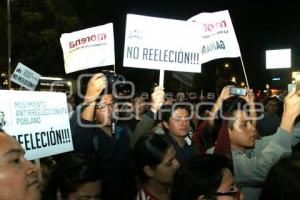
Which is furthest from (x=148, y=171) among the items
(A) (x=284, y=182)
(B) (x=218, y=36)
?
(B) (x=218, y=36)

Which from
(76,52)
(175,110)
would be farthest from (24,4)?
(175,110)

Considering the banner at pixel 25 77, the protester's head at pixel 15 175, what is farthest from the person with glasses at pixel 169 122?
the protester's head at pixel 15 175

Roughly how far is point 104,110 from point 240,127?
4.66 feet

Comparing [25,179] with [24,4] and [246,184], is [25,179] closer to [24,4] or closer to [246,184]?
[246,184]

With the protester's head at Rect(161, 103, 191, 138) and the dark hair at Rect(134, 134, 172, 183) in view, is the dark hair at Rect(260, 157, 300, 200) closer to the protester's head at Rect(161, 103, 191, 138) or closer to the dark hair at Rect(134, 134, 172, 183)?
the dark hair at Rect(134, 134, 172, 183)

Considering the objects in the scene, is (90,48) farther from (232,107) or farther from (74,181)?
(74,181)

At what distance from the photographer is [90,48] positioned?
643cm

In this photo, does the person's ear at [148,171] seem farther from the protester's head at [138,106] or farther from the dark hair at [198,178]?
the protester's head at [138,106]

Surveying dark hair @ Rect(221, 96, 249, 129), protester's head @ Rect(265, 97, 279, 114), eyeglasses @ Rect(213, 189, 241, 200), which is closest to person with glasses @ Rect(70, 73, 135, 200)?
dark hair @ Rect(221, 96, 249, 129)

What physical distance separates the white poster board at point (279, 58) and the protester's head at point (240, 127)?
32703 mm

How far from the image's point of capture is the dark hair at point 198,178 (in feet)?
Answer: 8.31

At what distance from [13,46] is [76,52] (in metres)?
19.1

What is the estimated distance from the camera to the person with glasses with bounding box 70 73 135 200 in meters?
4.45

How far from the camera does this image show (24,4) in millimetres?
23938
